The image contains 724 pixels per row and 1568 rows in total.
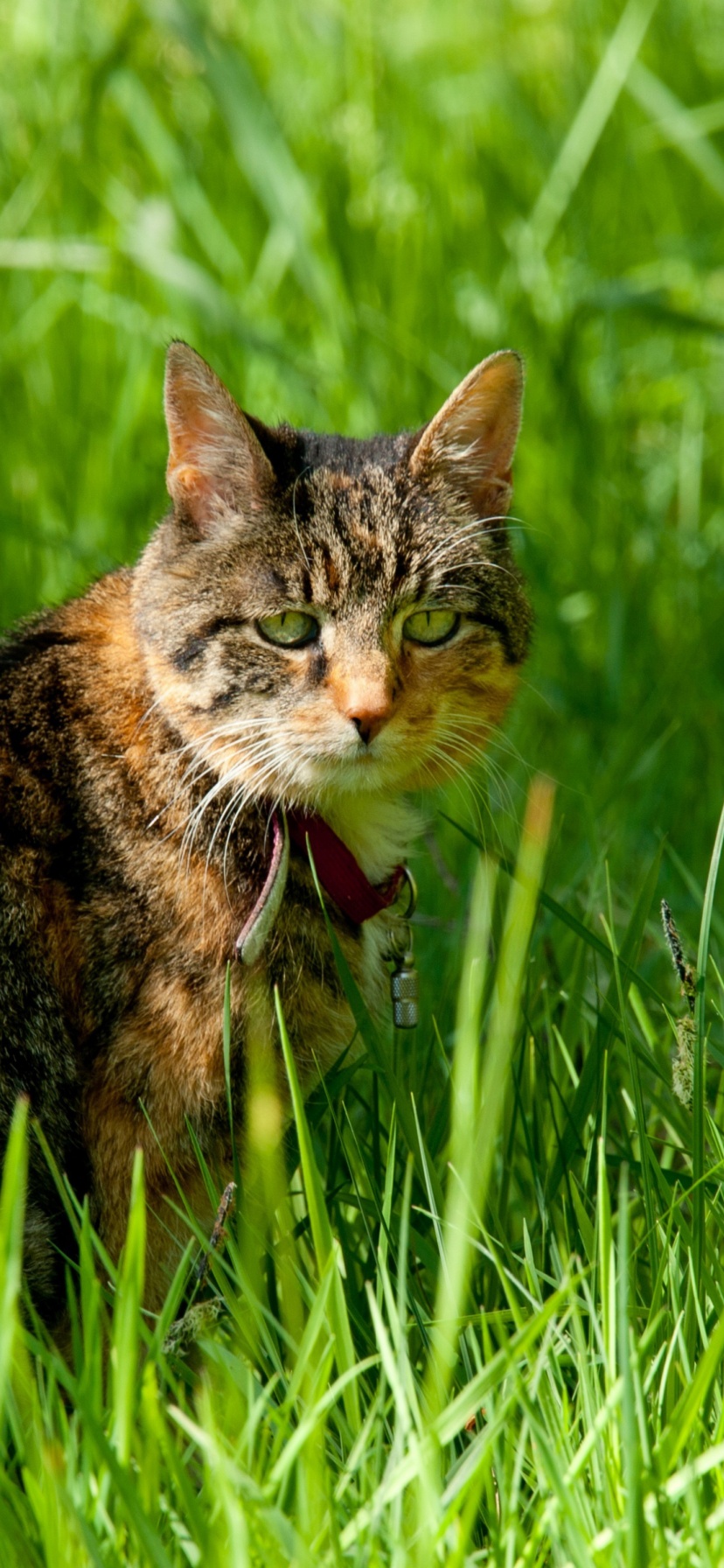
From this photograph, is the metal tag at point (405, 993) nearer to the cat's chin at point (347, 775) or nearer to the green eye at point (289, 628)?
the cat's chin at point (347, 775)

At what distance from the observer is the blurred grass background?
3.29 metres

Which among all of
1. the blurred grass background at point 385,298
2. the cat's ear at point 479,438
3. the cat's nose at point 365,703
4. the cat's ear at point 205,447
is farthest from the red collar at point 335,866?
the blurred grass background at point 385,298

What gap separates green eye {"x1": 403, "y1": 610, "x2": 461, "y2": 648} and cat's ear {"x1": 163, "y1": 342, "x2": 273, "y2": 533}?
0.27 meters

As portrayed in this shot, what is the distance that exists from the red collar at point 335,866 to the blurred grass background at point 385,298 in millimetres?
871

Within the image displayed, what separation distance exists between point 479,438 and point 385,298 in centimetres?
168

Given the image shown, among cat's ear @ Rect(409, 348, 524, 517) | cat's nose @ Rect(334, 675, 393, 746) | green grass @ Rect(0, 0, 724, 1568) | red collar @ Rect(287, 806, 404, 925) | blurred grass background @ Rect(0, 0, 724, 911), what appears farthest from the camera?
blurred grass background @ Rect(0, 0, 724, 911)

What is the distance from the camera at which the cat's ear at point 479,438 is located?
220 cm

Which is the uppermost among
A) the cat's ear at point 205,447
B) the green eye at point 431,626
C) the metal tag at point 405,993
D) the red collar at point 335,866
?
the cat's ear at point 205,447

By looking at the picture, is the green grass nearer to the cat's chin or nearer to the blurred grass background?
the blurred grass background

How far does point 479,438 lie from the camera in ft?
7.43

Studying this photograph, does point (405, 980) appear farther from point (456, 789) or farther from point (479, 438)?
point (479, 438)

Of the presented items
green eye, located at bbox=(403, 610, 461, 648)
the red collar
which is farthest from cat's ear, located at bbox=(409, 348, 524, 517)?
the red collar

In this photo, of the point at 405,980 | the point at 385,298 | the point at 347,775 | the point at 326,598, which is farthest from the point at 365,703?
the point at 385,298

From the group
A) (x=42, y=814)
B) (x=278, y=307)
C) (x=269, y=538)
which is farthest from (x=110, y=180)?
(x=42, y=814)
